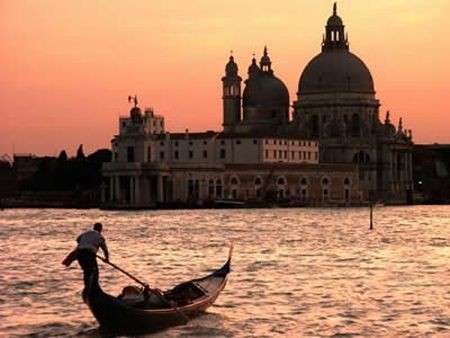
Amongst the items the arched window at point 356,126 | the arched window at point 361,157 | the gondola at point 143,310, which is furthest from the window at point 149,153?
the gondola at point 143,310

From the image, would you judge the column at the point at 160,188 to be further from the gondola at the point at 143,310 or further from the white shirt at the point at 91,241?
the white shirt at the point at 91,241

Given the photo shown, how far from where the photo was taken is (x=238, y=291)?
33.3 m

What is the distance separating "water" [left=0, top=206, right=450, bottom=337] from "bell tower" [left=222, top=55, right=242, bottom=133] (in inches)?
3836

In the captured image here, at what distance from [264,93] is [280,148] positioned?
774 inches

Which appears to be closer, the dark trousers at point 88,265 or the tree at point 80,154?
the dark trousers at point 88,265

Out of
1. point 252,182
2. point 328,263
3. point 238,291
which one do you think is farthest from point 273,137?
point 238,291

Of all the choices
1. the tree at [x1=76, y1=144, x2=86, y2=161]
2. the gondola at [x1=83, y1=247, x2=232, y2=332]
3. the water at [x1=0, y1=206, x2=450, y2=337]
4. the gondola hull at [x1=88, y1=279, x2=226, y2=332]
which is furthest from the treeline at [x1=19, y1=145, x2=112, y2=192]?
the gondola hull at [x1=88, y1=279, x2=226, y2=332]

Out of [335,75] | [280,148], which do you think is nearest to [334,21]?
[335,75]

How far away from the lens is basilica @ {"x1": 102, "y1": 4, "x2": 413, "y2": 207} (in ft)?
439

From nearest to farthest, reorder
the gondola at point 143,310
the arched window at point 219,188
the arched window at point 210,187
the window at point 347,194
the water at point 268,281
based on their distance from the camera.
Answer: the gondola at point 143,310
the water at point 268,281
the arched window at point 210,187
the arched window at point 219,188
the window at point 347,194

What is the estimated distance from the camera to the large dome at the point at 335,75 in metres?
153

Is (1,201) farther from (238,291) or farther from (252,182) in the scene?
(238,291)

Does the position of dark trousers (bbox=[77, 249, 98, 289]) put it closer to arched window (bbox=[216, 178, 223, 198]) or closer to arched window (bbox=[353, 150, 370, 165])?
arched window (bbox=[216, 178, 223, 198])

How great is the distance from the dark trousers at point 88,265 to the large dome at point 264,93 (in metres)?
137
